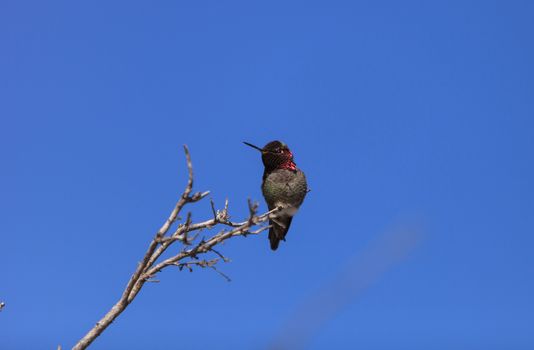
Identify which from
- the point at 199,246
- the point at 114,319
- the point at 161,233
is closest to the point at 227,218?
the point at 199,246

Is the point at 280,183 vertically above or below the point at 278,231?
above

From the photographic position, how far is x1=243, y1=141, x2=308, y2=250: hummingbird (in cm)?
1003

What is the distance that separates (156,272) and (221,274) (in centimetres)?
73

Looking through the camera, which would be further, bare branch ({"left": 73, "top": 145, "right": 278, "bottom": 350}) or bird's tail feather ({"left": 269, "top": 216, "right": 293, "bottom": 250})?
bird's tail feather ({"left": 269, "top": 216, "right": 293, "bottom": 250})

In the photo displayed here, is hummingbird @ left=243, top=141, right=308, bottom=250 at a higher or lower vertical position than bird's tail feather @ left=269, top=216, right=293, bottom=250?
higher

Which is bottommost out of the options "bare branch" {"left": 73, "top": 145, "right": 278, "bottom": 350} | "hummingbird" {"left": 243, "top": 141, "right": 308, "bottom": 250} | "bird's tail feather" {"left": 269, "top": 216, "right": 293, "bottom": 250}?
"bare branch" {"left": 73, "top": 145, "right": 278, "bottom": 350}

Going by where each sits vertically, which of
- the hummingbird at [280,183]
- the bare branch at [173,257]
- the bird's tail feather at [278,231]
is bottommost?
the bare branch at [173,257]

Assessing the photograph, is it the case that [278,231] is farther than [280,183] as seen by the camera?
Yes

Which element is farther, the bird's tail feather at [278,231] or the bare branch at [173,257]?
the bird's tail feather at [278,231]

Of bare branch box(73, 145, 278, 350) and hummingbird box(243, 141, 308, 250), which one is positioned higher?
hummingbird box(243, 141, 308, 250)

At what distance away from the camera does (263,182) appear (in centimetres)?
1041

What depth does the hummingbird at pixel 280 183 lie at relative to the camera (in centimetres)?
1003

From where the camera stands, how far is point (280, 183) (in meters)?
10.1

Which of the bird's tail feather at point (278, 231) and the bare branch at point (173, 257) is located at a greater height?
the bird's tail feather at point (278, 231)
